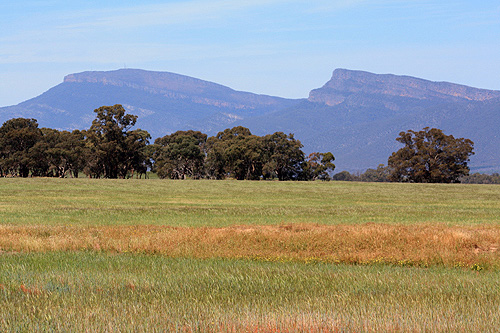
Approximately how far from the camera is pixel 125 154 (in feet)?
336

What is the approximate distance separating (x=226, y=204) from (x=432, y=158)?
217 ft

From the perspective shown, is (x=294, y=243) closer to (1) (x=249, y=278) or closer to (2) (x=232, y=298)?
(1) (x=249, y=278)

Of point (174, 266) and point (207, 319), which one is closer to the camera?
point (207, 319)

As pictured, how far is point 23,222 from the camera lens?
2842 cm

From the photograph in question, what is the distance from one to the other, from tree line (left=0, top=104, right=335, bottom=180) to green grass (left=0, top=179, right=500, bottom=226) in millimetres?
25564

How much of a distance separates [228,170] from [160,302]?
105584 millimetres

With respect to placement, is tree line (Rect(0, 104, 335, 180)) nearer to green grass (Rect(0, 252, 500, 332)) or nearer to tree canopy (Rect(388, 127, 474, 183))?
tree canopy (Rect(388, 127, 474, 183))

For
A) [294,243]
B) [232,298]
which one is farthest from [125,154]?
[232,298]

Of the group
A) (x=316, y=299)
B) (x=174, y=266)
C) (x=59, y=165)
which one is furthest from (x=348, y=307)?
(x=59, y=165)

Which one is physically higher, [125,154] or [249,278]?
[125,154]

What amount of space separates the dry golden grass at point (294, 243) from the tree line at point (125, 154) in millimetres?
78975

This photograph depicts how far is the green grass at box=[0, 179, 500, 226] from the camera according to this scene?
31.8m

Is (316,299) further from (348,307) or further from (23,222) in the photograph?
(23,222)

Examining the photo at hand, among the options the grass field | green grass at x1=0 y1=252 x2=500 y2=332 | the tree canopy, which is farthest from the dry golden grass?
the tree canopy
